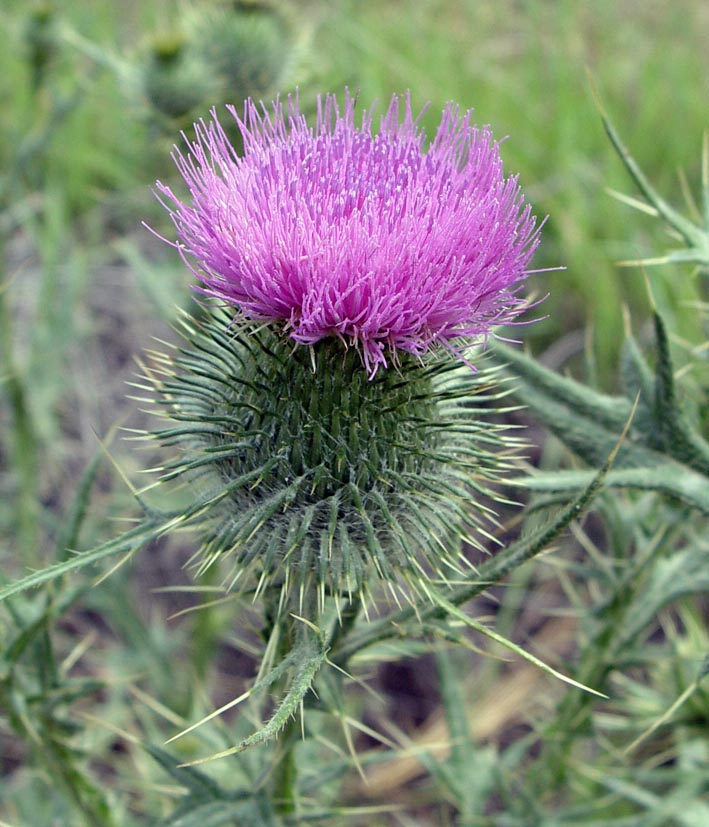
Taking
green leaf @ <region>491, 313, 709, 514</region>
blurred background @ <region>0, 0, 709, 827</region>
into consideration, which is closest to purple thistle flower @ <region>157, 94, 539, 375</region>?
green leaf @ <region>491, 313, 709, 514</region>

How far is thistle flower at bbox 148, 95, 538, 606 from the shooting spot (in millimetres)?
1784

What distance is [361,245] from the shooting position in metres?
1.75

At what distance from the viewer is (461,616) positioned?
161 centimetres

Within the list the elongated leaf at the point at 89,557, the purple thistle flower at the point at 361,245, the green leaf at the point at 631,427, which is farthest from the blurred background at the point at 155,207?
the purple thistle flower at the point at 361,245

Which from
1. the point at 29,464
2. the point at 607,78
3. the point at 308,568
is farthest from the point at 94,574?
the point at 607,78

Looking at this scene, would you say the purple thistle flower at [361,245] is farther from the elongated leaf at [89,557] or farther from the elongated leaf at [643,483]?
the elongated leaf at [89,557]

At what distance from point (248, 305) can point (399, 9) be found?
26.3 feet

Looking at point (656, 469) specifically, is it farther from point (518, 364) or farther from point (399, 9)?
point (399, 9)

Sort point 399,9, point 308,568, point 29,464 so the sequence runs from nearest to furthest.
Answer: point 308,568 → point 29,464 → point 399,9

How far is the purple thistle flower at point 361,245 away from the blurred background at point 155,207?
0.75 metres

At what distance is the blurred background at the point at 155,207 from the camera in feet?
12.1

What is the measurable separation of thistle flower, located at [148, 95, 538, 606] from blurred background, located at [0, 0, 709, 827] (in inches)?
21.0

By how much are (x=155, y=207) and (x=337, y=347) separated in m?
2.48

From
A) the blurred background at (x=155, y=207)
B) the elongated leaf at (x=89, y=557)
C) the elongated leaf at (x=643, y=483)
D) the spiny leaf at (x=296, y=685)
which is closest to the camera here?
the spiny leaf at (x=296, y=685)
